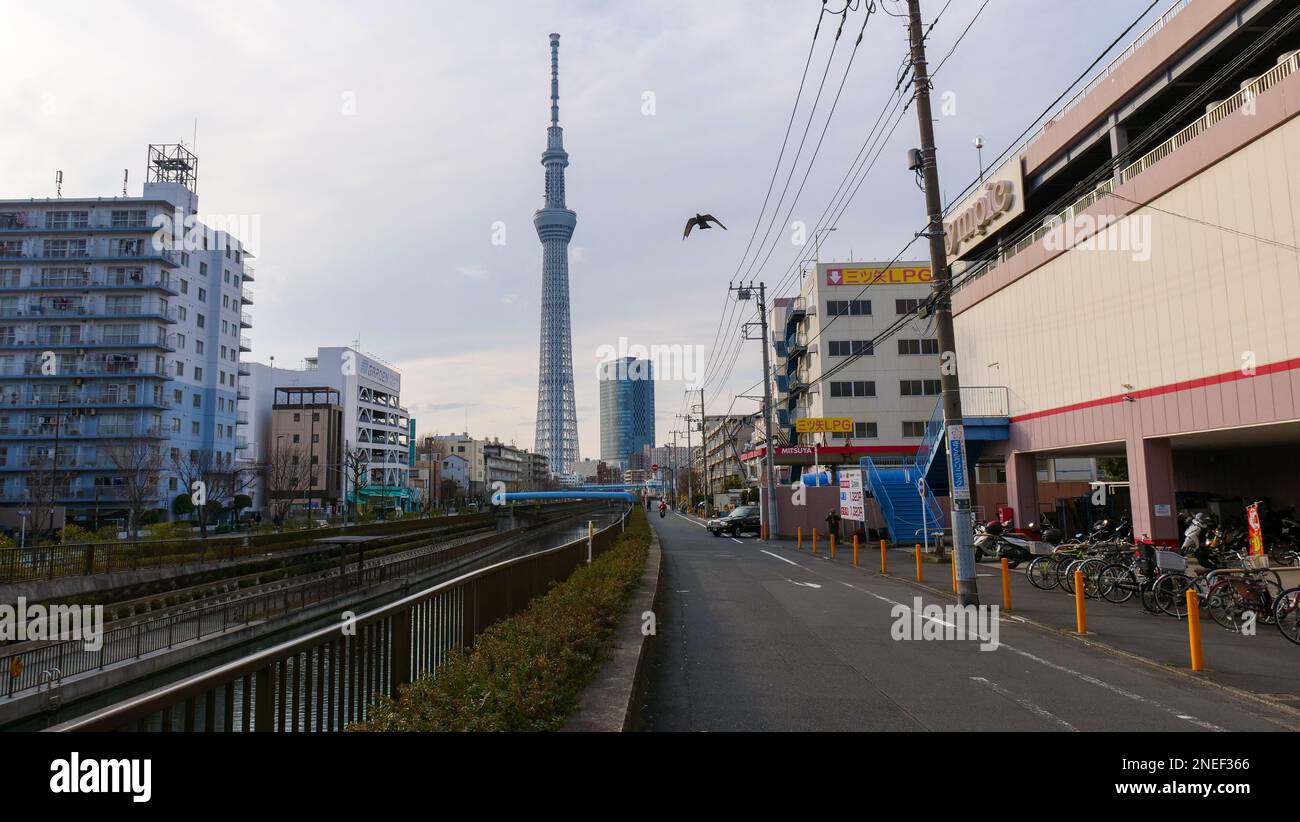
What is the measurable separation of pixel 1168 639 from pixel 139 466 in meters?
57.4

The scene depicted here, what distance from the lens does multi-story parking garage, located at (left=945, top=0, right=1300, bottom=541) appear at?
1500 centimetres

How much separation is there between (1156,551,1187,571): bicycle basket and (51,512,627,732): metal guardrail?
1084cm

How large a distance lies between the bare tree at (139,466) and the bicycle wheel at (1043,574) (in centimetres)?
4806

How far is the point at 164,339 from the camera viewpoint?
188ft

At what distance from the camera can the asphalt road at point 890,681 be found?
646cm

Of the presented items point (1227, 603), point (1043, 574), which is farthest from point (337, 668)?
point (1043, 574)

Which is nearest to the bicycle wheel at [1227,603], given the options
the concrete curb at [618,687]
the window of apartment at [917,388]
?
the concrete curb at [618,687]

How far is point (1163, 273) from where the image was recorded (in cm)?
1802

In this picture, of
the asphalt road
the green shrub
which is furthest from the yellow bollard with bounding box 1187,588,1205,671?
the green shrub

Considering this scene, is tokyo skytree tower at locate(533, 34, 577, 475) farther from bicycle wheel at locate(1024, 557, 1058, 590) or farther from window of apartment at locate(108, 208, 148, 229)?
bicycle wheel at locate(1024, 557, 1058, 590)

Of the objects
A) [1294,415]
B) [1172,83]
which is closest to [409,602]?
[1294,415]

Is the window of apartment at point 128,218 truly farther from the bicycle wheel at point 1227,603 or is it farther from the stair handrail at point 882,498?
the bicycle wheel at point 1227,603

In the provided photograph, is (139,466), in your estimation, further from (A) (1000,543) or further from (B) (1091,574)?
(B) (1091,574)

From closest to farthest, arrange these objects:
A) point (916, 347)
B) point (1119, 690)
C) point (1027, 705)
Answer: point (1027, 705)
point (1119, 690)
point (916, 347)
